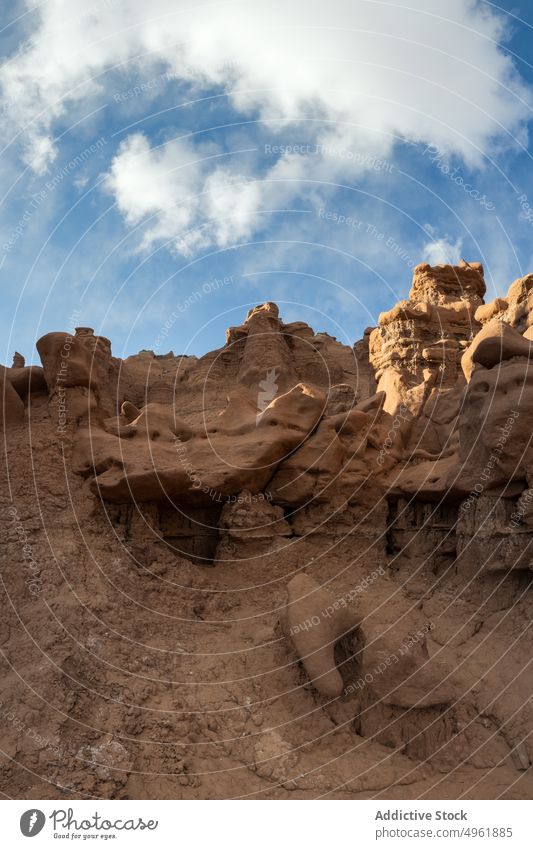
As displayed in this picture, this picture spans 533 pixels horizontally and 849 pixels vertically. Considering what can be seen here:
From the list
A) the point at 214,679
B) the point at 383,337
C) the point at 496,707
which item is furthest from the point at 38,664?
the point at 383,337

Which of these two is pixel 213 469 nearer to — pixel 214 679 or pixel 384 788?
pixel 214 679

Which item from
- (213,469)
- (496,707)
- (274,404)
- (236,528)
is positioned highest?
(274,404)

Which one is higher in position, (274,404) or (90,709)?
(274,404)

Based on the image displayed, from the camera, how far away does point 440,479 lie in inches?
377

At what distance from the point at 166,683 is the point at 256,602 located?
222 centimetres

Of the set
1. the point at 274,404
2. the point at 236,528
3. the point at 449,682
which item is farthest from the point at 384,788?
the point at 274,404

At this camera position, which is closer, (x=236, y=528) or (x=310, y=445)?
(x=236, y=528)

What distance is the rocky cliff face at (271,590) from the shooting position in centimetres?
620

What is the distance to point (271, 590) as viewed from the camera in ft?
30.0

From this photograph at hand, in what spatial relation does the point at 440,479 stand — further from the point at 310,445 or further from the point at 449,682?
the point at 449,682

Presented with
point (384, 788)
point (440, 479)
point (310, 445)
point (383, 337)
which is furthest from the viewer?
point (383, 337)

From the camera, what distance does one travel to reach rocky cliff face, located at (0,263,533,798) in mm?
6195

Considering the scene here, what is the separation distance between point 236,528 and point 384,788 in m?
4.33

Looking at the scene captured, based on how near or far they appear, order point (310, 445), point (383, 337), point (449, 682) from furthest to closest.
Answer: point (383, 337) < point (310, 445) < point (449, 682)
